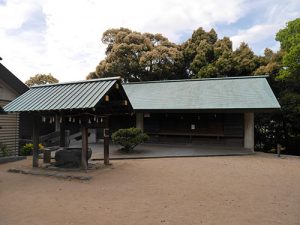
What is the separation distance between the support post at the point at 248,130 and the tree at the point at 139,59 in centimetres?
1312

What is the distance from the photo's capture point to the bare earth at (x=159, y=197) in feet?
18.6

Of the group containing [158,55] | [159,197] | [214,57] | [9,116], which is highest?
[158,55]

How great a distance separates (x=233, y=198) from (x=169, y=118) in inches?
465

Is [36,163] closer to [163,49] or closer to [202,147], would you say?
[202,147]

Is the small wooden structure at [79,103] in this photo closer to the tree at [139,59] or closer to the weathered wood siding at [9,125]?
the weathered wood siding at [9,125]

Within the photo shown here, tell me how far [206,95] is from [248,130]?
11.3 ft

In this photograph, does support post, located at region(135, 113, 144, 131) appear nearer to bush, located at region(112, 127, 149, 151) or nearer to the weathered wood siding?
Answer: bush, located at region(112, 127, 149, 151)

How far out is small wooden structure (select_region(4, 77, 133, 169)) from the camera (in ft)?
31.8

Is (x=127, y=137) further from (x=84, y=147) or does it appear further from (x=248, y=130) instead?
(x=248, y=130)

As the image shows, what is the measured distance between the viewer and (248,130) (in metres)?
16.5

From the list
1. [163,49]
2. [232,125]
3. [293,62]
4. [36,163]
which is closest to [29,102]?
[36,163]

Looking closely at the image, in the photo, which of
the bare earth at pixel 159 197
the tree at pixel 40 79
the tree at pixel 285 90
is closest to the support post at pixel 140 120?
the bare earth at pixel 159 197

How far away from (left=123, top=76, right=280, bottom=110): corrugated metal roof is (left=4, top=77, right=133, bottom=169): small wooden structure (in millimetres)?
6268

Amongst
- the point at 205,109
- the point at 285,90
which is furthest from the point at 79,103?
the point at 285,90
